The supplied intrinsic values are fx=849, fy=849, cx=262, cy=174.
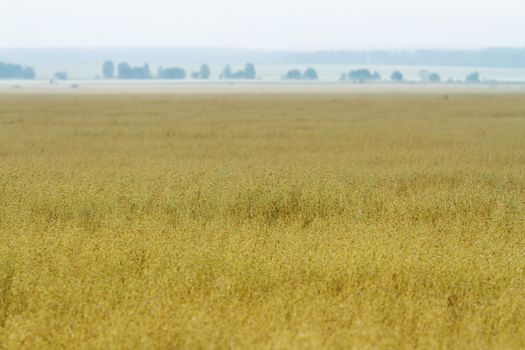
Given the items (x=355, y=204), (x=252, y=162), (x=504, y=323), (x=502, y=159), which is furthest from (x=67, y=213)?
(x=502, y=159)

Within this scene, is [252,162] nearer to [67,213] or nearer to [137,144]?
[137,144]

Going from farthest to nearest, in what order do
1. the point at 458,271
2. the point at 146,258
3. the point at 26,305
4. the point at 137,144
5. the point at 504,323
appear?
the point at 137,144 < the point at 146,258 < the point at 458,271 < the point at 26,305 < the point at 504,323

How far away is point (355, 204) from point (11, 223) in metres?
5.12

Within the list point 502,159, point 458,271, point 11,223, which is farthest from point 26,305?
point 502,159

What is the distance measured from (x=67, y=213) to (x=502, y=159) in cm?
1412

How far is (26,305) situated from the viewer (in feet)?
26.5

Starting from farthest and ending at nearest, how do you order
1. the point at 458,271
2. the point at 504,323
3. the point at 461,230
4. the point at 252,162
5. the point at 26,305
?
the point at 252,162
the point at 461,230
the point at 458,271
the point at 26,305
the point at 504,323

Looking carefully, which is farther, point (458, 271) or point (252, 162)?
point (252, 162)

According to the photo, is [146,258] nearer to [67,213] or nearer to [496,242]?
[67,213]

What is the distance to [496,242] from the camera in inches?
405

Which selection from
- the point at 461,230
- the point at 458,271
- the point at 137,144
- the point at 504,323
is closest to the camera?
the point at 504,323

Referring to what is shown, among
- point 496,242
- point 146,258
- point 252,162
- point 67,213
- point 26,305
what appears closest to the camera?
point 26,305

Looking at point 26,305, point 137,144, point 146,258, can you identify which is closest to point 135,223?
point 146,258

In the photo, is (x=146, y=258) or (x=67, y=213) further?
(x=67, y=213)
